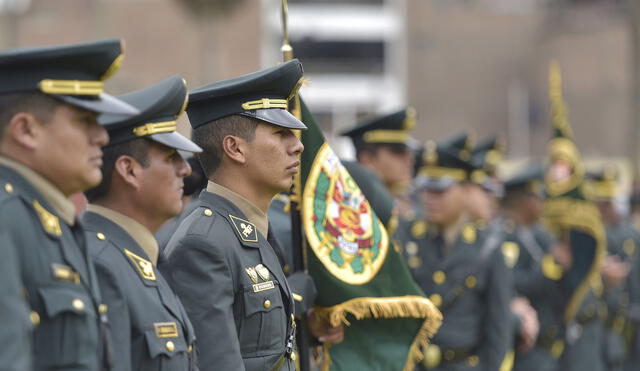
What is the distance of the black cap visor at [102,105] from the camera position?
305 cm

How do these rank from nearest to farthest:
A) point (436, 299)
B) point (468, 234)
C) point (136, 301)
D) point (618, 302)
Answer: point (136, 301)
point (436, 299)
point (468, 234)
point (618, 302)

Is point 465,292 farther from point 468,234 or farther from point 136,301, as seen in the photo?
point 136,301

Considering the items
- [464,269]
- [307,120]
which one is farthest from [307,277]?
[464,269]

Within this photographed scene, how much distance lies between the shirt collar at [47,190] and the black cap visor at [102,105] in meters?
0.23

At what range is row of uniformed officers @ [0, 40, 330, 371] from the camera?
2.93 meters

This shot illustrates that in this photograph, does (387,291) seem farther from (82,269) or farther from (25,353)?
(25,353)

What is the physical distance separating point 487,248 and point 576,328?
99.2 inches

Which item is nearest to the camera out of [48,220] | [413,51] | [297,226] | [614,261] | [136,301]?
[48,220]

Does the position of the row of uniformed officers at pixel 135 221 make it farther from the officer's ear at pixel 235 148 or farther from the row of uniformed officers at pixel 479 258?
the row of uniformed officers at pixel 479 258

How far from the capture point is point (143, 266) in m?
3.59

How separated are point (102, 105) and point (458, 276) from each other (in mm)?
4534

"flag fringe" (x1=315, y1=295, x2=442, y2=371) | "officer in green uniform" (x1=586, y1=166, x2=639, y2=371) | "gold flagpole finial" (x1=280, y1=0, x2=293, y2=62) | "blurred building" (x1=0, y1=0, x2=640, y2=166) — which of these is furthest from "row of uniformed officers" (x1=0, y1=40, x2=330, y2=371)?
"blurred building" (x1=0, y1=0, x2=640, y2=166)

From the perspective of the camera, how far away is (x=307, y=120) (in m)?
5.12

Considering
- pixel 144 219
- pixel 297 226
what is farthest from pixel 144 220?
pixel 297 226
